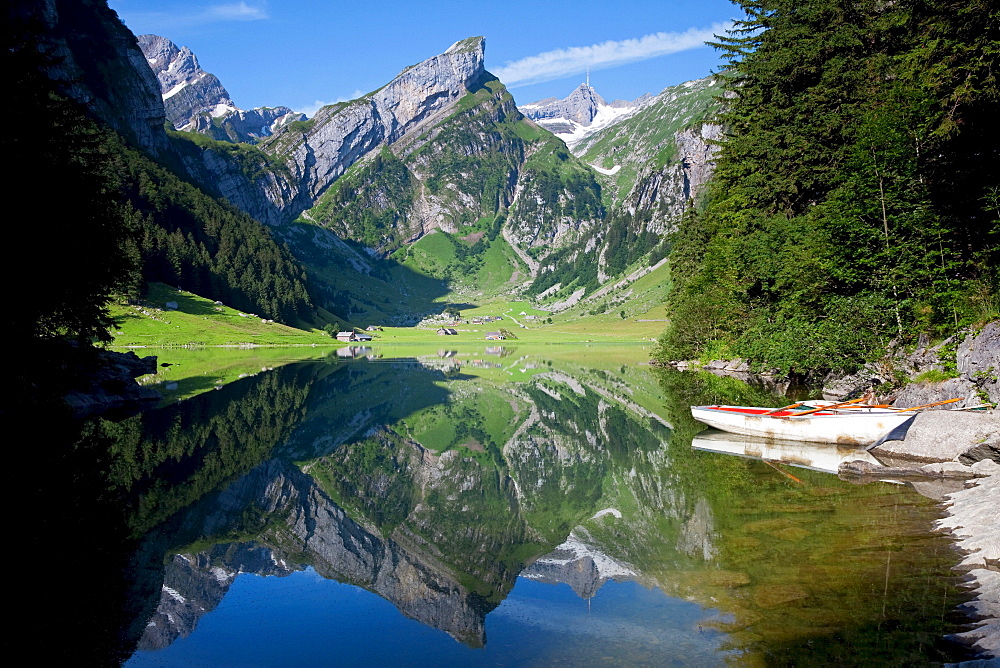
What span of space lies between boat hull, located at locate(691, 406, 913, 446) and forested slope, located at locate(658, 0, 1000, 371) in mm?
5780

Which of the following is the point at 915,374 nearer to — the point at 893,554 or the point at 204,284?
the point at 893,554

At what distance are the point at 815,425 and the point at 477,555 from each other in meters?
16.4

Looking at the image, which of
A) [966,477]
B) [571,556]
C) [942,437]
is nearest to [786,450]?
[942,437]

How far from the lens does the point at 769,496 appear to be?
17734 mm

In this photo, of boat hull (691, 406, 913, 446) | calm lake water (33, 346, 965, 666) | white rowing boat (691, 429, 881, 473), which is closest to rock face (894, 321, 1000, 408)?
boat hull (691, 406, 913, 446)

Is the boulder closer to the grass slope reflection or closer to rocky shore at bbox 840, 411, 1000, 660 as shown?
rocky shore at bbox 840, 411, 1000, 660

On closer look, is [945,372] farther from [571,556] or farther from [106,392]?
[106,392]

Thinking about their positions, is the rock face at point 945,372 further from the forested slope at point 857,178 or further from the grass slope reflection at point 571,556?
the grass slope reflection at point 571,556

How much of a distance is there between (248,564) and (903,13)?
32.4 meters

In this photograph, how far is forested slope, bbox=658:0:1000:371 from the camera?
2475cm

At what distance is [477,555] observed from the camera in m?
14.6

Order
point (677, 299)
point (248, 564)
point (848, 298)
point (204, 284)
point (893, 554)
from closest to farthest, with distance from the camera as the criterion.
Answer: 1. point (893, 554)
2. point (248, 564)
3. point (848, 298)
4. point (677, 299)
5. point (204, 284)

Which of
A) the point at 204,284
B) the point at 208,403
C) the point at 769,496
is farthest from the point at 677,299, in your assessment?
the point at 204,284

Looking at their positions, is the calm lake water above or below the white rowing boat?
above
